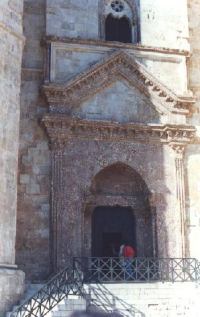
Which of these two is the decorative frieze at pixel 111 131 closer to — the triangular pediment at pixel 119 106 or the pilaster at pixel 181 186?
the pilaster at pixel 181 186

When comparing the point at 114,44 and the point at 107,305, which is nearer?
the point at 107,305

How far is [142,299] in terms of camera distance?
11219mm

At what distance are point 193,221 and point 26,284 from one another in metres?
4.85

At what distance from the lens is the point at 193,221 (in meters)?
14.8

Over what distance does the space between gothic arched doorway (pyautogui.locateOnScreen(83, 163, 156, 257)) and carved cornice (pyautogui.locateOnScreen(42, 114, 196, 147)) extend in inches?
33.3

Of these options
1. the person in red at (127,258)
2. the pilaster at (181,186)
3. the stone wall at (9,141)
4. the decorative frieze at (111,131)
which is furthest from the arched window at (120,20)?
the person in red at (127,258)

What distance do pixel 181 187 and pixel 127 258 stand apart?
267 centimetres

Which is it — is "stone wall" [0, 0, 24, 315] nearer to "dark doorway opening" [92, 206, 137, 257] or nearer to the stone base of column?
the stone base of column

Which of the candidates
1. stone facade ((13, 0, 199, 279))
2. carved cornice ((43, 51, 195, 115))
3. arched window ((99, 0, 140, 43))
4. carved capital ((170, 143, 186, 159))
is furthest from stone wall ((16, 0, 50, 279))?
carved capital ((170, 143, 186, 159))

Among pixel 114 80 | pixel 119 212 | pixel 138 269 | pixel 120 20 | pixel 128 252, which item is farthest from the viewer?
pixel 120 20

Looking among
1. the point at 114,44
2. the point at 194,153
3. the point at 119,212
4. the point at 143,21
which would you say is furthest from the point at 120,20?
the point at 119,212

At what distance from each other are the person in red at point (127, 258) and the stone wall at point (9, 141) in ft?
8.35

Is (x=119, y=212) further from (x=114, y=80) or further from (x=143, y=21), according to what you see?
(x=143, y=21)

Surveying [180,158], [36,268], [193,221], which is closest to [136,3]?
[180,158]
